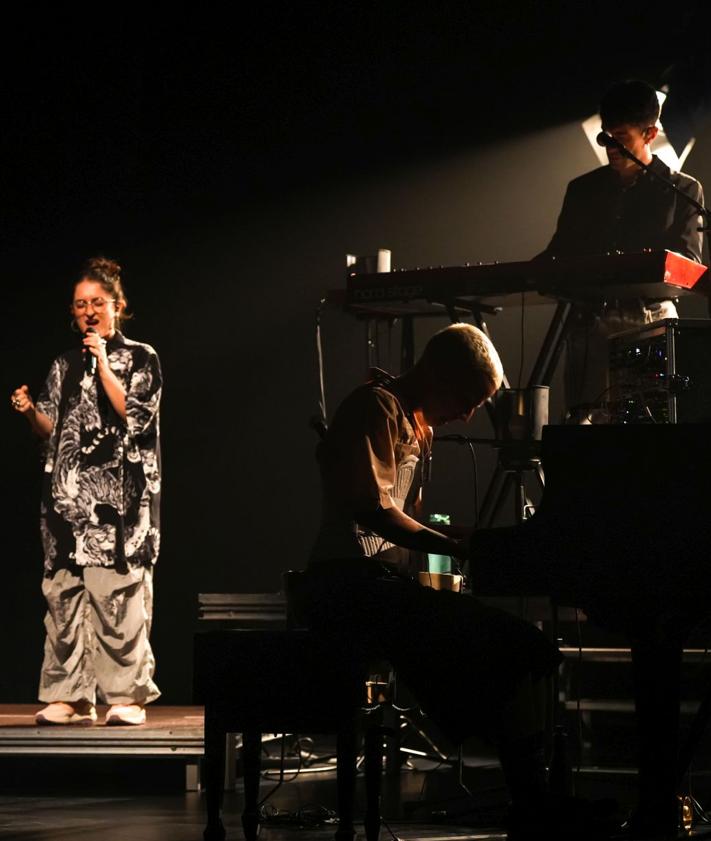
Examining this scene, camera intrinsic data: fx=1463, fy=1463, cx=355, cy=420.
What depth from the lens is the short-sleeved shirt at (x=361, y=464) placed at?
350 centimetres

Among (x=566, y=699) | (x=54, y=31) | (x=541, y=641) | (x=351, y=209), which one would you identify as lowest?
(x=566, y=699)

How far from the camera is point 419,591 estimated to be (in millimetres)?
3287

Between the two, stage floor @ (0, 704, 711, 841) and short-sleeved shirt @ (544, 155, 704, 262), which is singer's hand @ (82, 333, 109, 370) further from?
short-sleeved shirt @ (544, 155, 704, 262)

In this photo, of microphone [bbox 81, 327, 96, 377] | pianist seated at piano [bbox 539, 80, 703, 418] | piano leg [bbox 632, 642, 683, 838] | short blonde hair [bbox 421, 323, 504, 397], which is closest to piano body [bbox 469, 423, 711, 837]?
piano leg [bbox 632, 642, 683, 838]

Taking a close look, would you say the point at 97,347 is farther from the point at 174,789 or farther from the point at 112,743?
the point at 174,789

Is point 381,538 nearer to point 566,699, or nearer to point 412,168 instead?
point 566,699

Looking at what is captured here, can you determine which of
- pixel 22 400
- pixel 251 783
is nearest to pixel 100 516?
pixel 22 400

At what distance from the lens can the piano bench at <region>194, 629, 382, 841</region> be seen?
343 centimetres

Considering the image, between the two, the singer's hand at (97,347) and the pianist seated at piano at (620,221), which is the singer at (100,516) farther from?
the pianist seated at piano at (620,221)

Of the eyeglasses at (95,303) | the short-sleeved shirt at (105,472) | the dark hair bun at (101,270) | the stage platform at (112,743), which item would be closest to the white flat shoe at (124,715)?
the stage platform at (112,743)

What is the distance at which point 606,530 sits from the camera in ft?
10.5

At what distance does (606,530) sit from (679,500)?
0.17 metres

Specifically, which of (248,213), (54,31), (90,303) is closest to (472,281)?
(90,303)

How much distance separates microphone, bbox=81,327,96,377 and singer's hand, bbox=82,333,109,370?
30mm
